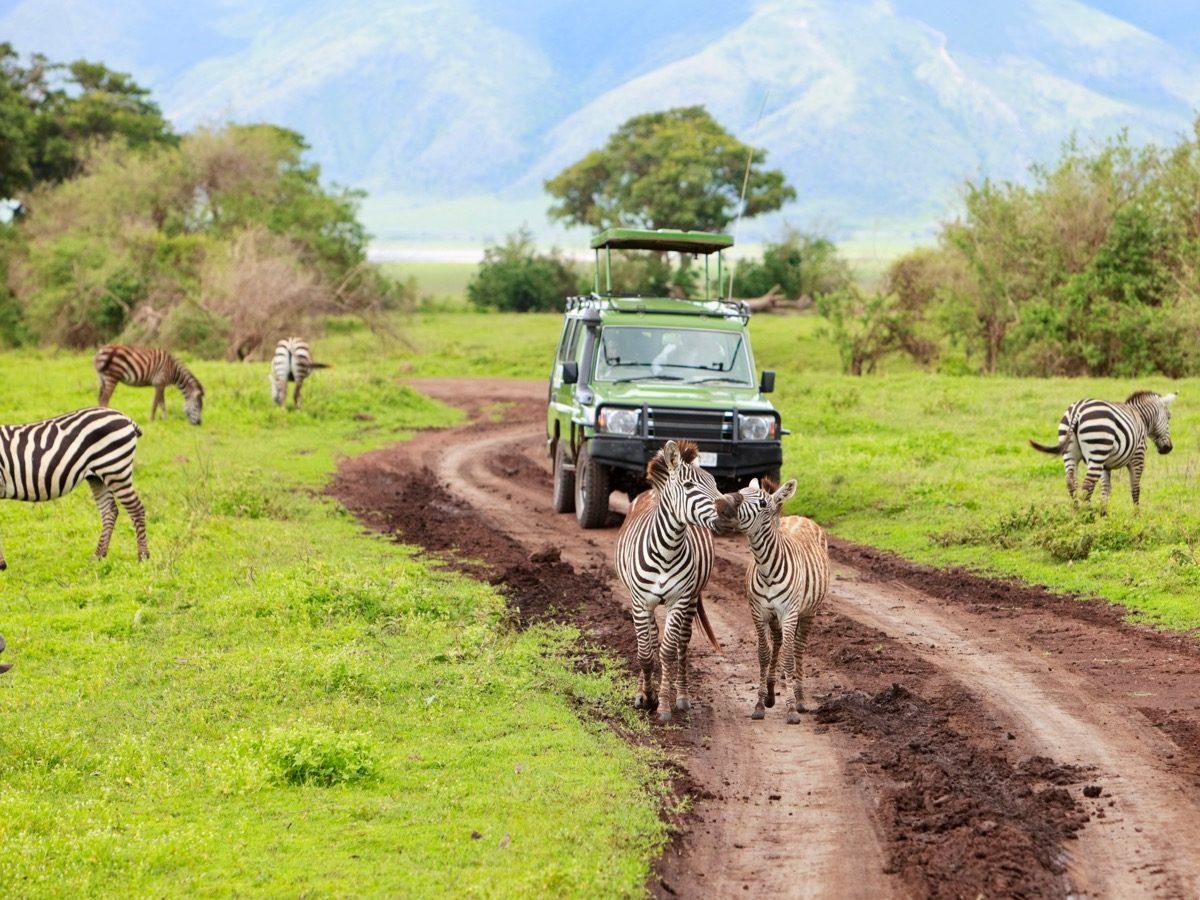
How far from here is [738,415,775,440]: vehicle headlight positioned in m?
15.0

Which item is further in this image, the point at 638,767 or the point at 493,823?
the point at 638,767

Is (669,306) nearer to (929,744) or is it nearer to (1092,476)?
(1092,476)

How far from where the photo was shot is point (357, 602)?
1159 centimetres

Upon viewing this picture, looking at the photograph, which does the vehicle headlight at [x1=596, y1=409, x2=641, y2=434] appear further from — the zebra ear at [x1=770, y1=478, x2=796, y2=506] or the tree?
the tree

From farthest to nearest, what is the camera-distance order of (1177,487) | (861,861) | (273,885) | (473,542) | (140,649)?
1. (1177,487)
2. (473,542)
3. (140,649)
4. (861,861)
5. (273,885)

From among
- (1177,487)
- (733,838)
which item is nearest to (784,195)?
(1177,487)

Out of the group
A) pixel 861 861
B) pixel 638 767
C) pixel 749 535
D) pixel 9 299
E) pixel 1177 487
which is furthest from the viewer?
pixel 9 299

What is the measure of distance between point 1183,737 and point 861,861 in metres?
2.82

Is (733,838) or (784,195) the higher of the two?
(784,195)

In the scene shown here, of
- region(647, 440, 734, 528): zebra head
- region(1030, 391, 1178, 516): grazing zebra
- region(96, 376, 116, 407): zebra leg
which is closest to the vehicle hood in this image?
region(1030, 391, 1178, 516): grazing zebra

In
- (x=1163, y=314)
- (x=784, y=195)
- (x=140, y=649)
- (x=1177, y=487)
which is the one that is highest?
(x=784, y=195)

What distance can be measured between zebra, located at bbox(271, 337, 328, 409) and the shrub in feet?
61.2

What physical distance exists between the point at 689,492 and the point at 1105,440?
29.4 feet

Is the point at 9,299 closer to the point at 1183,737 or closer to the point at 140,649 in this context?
the point at 140,649
